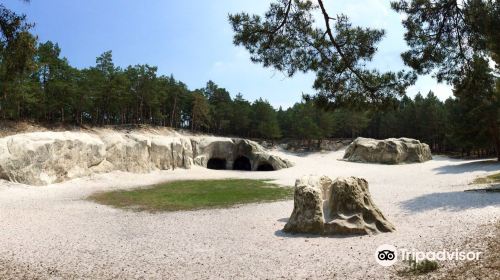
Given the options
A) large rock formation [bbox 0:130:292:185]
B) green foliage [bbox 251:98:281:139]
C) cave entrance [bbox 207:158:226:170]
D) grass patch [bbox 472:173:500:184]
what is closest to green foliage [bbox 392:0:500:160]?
grass patch [bbox 472:173:500:184]

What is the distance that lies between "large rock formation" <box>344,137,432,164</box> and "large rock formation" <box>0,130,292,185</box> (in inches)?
587

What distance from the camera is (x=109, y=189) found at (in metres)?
34.3

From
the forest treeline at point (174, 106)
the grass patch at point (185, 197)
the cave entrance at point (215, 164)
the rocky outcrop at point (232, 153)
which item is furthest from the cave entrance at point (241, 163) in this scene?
the grass patch at point (185, 197)

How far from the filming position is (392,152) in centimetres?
6100

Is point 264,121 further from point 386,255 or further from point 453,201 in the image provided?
point 386,255

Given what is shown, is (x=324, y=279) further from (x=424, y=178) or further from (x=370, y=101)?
(x=424, y=178)

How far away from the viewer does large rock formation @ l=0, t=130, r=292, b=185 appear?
32.3 m

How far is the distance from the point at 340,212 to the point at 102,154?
33.1m

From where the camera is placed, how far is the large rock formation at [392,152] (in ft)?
199

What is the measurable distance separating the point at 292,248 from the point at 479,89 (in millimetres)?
8989

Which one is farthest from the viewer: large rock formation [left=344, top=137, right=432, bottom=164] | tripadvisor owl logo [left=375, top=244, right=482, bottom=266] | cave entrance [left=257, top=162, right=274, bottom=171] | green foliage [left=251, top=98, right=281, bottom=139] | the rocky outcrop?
green foliage [left=251, top=98, right=281, bottom=139]

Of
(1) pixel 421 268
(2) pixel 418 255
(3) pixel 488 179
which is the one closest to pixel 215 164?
(3) pixel 488 179

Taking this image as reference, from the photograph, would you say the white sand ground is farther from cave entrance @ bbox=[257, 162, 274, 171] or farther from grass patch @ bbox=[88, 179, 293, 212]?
cave entrance @ bbox=[257, 162, 274, 171]

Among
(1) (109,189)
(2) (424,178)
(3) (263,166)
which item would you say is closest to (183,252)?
(1) (109,189)
